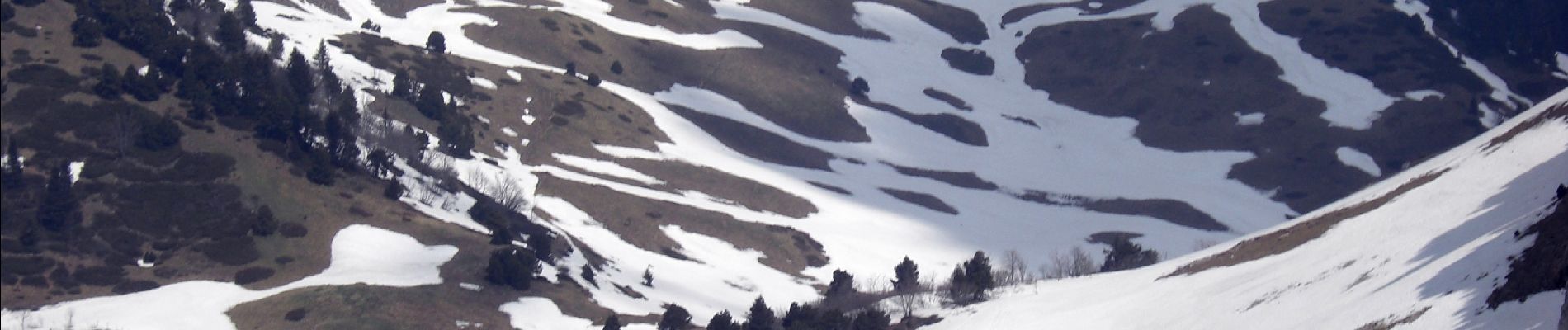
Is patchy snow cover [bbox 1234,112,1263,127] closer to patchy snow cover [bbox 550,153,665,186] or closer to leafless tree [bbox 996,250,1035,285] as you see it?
leafless tree [bbox 996,250,1035,285]

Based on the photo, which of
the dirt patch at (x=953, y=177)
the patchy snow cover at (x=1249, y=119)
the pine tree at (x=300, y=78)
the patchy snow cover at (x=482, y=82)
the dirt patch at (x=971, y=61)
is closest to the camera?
the pine tree at (x=300, y=78)

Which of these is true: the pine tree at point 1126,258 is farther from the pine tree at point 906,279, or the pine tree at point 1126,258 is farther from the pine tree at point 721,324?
the pine tree at point 721,324

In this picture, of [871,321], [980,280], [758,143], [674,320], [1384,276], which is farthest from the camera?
[758,143]

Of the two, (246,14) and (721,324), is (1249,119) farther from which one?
(246,14)

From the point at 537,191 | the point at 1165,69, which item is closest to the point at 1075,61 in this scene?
the point at 1165,69

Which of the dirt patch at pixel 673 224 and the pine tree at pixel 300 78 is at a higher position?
the pine tree at pixel 300 78

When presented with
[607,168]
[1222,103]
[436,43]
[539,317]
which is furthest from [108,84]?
[1222,103]

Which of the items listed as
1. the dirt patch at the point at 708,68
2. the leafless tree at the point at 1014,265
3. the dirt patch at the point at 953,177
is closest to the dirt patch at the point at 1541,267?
the leafless tree at the point at 1014,265
